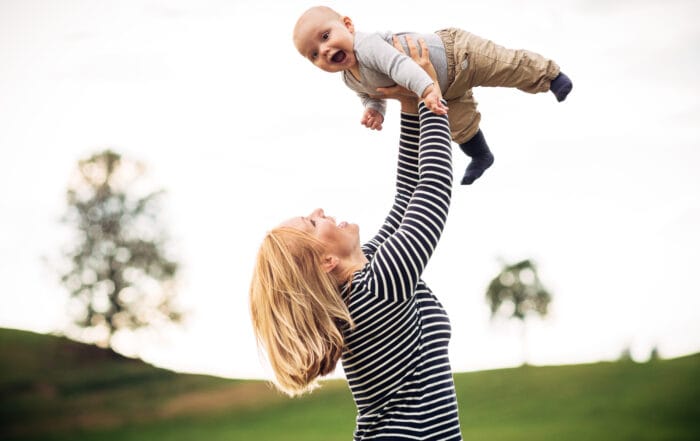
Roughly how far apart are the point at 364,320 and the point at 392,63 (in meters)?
0.77

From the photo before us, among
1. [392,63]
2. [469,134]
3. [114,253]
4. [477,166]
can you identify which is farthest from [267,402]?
[392,63]

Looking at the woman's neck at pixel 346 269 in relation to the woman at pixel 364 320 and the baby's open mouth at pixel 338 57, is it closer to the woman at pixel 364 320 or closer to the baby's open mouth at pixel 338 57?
A: the woman at pixel 364 320

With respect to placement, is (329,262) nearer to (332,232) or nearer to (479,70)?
(332,232)

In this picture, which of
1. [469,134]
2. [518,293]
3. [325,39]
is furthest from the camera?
[518,293]

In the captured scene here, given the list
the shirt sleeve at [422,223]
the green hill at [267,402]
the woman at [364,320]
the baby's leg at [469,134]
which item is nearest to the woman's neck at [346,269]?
the woman at [364,320]

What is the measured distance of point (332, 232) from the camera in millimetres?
2350

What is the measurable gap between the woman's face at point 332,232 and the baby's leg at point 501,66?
0.68m

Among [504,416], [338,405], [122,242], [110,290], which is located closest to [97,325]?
[110,290]

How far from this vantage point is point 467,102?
279 cm

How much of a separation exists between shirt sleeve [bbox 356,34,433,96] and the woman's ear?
533 millimetres

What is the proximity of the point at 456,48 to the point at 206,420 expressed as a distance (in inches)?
484

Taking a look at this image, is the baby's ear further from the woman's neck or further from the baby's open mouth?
the woman's neck

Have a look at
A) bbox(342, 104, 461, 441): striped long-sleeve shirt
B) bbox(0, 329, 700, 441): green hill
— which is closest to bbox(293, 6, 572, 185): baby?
bbox(342, 104, 461, 441): striped long-sleeve shirt

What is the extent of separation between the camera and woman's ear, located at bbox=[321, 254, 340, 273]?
91.1 inches
